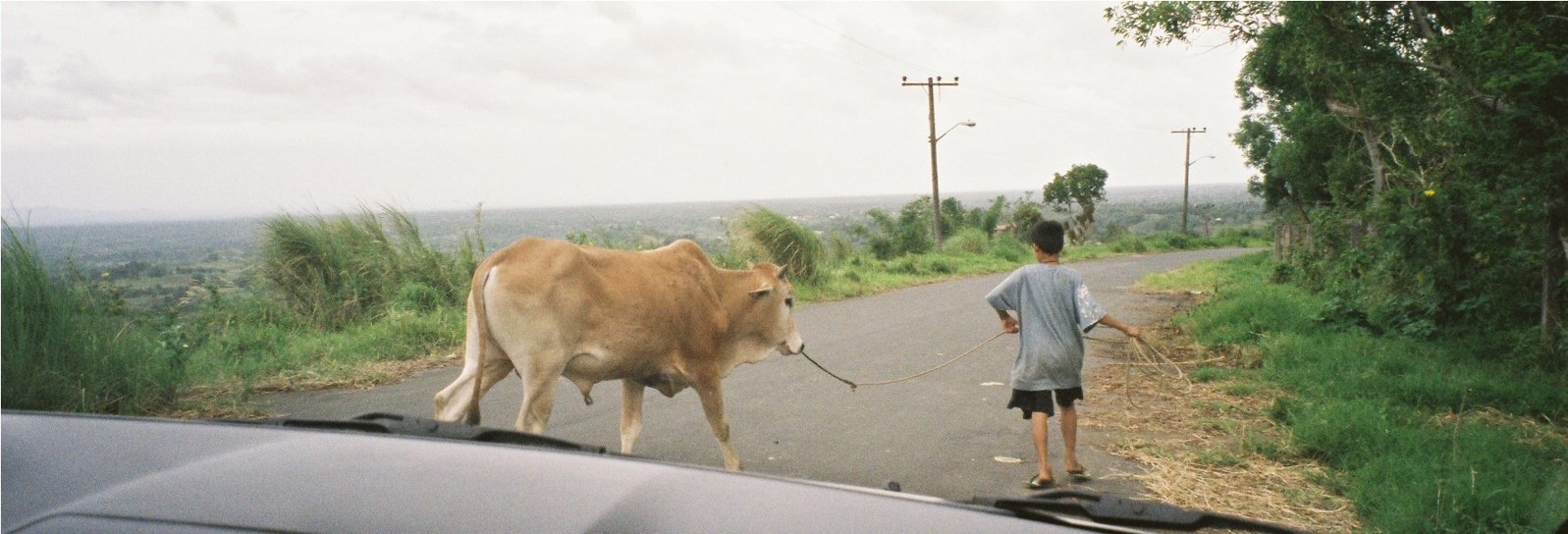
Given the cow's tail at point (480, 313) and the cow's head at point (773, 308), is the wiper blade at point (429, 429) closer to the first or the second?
the cow's tail at point (480, 313)

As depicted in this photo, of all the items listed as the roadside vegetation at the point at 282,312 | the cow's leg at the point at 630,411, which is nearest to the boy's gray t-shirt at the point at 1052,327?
the cow's leg at the point at 630,411

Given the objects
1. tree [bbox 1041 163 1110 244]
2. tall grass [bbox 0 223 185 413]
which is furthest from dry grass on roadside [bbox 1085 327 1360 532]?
tree [bbox 1041 163 1110 244]

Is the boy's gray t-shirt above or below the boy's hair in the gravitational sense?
below

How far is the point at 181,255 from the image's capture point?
38.0 ft

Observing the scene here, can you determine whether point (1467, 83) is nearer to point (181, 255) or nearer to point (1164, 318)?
point (1164, 318)

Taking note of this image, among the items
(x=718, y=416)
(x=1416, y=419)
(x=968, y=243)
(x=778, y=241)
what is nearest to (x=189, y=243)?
(x=718, y=416)

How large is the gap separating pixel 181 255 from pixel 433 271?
2694 millimetres

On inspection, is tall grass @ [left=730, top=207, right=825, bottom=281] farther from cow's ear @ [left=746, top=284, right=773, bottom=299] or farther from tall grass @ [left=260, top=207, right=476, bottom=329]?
cow's ear @ [left=746, top=284, right=773, bottom=299]

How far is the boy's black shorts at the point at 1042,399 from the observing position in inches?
237

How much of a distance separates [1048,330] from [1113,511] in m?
4.56

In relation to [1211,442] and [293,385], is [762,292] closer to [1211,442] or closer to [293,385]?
[1211,442]

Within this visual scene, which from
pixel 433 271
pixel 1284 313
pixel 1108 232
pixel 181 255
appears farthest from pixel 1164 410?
pixel 1108 232

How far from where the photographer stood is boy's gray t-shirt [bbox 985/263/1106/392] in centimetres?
595

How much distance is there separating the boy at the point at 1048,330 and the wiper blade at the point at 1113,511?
14.4 feet
